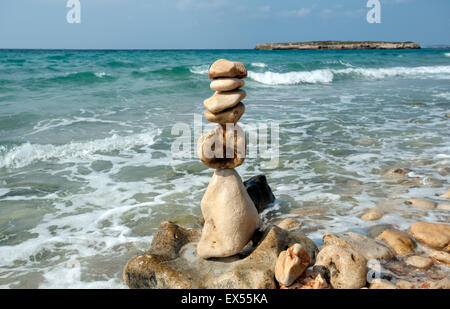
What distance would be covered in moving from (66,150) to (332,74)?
20360mm

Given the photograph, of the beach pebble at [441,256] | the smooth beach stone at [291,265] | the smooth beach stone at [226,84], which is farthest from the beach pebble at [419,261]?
the smooth beach stone at [226,84]

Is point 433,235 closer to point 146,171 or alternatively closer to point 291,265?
point 291,265

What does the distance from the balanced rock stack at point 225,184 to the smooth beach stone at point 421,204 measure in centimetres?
268

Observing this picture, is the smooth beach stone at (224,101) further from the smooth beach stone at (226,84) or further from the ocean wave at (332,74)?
the ocean wave at (332,74)

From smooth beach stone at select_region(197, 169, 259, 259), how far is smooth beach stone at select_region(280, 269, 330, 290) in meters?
0.56

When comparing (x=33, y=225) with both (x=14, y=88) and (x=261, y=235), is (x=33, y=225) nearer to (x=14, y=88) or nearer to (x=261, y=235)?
(x=261, y=235)

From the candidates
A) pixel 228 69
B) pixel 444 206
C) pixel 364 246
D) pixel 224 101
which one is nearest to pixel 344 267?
pixel 364 246

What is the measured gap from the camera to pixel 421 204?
490cm

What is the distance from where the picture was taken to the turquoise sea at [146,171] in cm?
434

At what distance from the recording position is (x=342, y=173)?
639 centimetres
